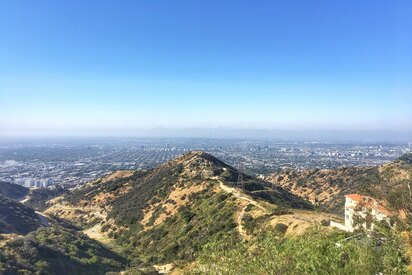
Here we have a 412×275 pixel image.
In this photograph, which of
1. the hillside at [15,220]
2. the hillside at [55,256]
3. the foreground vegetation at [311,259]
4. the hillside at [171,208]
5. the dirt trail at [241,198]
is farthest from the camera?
the hillside at [15,220]

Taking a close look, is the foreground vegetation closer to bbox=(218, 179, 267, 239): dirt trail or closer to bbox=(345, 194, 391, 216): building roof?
bbox=(345, 194, 391, 216): building roof

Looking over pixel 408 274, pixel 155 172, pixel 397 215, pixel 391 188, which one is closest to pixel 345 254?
pixel 408 274

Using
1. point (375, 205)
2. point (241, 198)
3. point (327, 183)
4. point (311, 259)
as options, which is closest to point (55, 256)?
point (241, 198)

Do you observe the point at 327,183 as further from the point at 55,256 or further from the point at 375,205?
the point at 375,205

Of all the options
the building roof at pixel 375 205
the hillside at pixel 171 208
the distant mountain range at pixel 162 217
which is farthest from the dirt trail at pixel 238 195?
the building roof at pixel 375 205

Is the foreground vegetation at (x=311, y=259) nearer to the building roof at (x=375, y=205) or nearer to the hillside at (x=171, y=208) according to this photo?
the building roof at (x=375, y=205)

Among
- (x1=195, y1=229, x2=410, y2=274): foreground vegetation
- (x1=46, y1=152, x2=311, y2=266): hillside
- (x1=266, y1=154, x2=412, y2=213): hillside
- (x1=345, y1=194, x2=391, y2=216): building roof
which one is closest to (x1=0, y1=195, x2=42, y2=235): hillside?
(x1=46, y1=152, x2=311, y2=266): hillside
